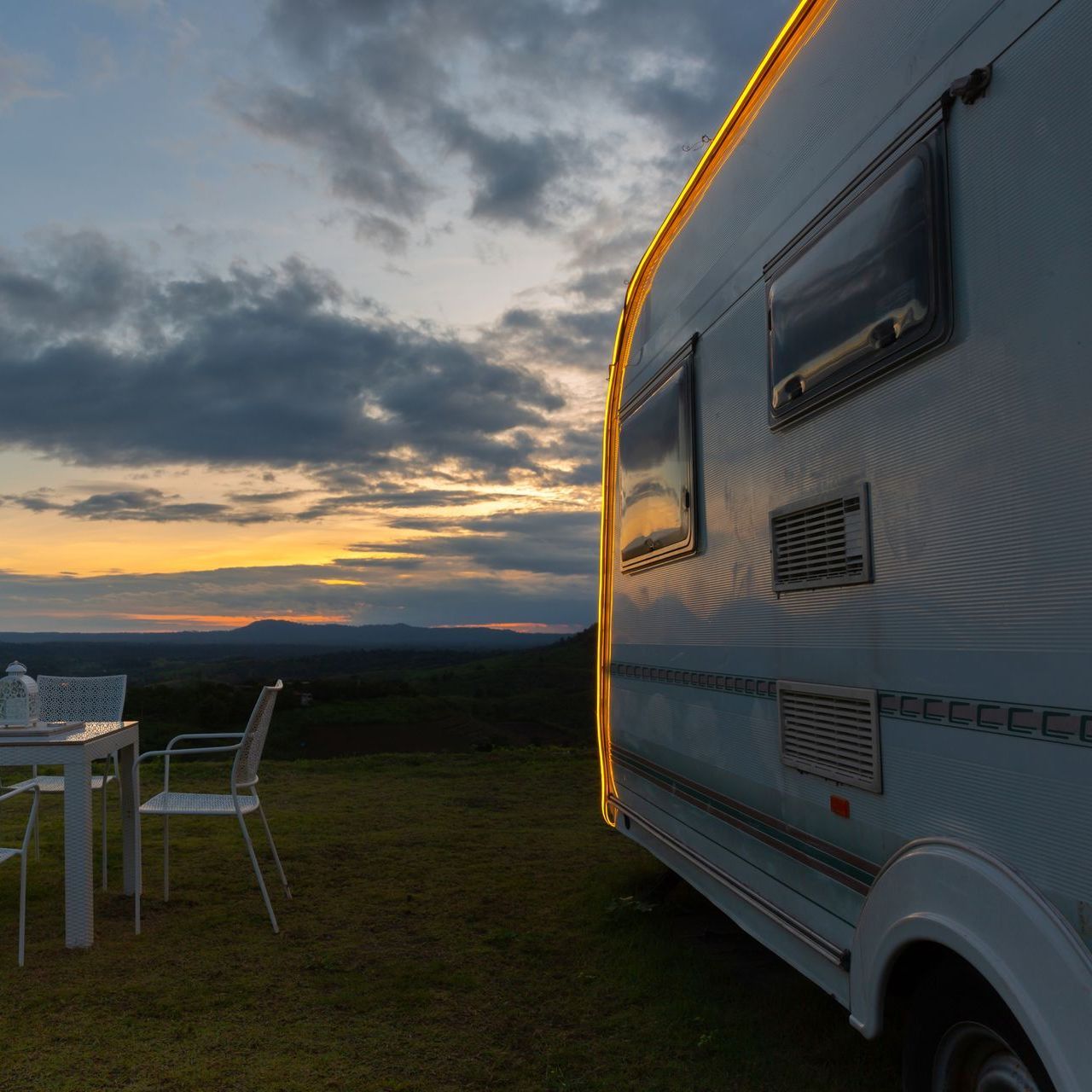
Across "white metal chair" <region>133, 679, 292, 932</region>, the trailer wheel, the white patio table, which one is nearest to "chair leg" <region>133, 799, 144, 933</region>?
"white metal chair" <region>133, 679, 292, 932</region>

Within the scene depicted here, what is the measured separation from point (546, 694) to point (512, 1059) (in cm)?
1917

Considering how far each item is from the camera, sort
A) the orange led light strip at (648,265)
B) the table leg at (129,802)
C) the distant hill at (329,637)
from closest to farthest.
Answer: the orange led light strip at (648,265) < the table leg at (129,802) < the distant hill at (329,637)

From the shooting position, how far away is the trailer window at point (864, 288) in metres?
2.11

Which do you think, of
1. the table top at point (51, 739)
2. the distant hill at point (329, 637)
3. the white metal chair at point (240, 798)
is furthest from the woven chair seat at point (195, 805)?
the distant hill at point (329, 637)

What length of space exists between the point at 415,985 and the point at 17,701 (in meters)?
2.43

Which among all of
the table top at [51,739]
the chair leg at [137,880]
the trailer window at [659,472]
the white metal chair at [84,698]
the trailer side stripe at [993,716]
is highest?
the trailer window at [659,472]

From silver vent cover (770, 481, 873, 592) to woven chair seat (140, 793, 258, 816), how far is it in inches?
122

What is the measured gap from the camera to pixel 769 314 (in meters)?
2.98

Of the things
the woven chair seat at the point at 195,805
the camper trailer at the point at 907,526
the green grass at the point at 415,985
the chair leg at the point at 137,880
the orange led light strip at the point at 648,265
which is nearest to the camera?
the camper trailer at the point at 907,526

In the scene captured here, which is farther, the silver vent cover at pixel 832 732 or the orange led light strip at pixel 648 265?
the orange led light strip at pixel 648 265

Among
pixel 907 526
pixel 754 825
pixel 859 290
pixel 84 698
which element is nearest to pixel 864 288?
pixel 859 290

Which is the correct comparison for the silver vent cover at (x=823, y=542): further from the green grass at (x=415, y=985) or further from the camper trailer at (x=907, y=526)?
the green grass at (x=415, y=985)

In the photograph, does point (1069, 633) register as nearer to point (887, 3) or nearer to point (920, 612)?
point (920, 612)

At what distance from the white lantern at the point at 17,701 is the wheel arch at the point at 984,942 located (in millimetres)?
4090
